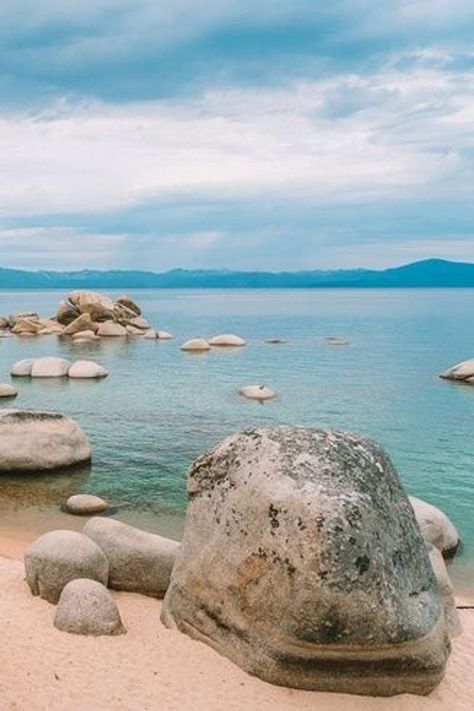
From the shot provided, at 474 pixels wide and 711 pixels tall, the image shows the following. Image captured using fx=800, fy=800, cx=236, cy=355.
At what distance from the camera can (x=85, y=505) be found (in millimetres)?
21719

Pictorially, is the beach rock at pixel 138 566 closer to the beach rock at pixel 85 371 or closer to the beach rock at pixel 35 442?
the beach rock at pixel 35 442

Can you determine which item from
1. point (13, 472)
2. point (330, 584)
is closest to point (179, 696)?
point (330, 584)

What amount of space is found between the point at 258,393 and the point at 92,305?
147 feet

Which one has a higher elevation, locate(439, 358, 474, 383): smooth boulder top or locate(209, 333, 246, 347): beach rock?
locate(439, 358, 474, 383): smooth boulder top

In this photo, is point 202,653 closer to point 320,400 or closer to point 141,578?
point 141,578

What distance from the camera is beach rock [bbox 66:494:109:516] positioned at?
70.9ft

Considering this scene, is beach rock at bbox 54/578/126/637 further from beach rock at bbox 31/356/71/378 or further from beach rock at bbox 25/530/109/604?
beach rock at bbox 31/356/71/378

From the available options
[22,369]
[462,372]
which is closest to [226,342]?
[22,369]

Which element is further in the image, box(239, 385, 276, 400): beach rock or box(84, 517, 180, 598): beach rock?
box(239, 385, 276, 400): beach rock

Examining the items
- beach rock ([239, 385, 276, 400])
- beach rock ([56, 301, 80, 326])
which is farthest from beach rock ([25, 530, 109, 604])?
beach rock ([56, 301, 80, 326])

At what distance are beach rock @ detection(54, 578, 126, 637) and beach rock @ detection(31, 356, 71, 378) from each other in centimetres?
3585

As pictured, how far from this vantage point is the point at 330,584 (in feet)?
36.0

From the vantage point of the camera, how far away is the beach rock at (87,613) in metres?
12.6

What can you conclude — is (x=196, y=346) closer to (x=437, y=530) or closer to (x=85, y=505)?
(x=85, y=505)
